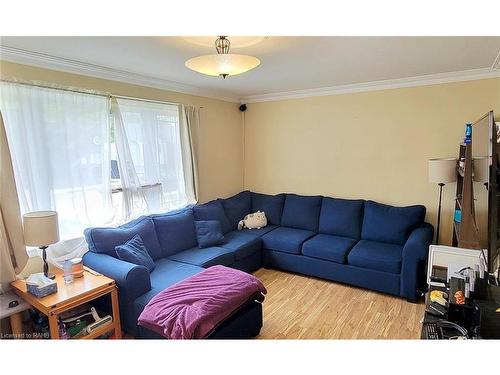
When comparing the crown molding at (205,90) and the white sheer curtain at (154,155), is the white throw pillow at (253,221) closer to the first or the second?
the white sheer curtain at (154,155)

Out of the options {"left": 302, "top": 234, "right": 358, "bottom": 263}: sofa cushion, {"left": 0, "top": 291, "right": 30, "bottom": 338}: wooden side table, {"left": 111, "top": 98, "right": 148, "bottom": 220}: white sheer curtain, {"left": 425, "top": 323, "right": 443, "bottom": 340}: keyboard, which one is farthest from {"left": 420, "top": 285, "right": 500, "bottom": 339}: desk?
{"left": 111, "top": 98, "right": 148, "bottom": 220}: white sheer curtain

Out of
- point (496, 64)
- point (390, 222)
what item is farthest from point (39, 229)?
point (496, 64)

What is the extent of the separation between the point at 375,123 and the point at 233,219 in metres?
2.25

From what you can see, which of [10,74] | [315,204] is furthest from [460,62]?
[10,74]

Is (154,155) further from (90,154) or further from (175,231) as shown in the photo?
(175,231)

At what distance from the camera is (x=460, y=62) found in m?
2.73

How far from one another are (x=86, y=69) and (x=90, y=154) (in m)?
0.77

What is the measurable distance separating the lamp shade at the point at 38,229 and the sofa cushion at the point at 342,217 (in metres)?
2.98

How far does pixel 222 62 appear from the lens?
1854mm

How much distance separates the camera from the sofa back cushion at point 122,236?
2646 millimetres

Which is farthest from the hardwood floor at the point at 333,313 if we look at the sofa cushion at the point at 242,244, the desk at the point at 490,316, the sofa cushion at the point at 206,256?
the desk at the point at 490,316

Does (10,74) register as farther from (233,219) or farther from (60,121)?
(233,219)
